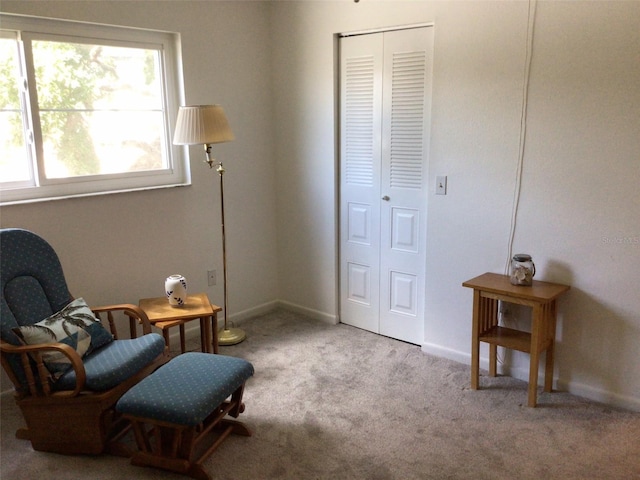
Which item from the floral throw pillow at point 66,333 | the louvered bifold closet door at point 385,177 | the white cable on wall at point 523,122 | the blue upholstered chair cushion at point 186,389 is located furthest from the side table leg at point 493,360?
the floral throw pillow at point 66,333

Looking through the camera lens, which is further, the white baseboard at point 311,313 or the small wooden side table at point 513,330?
the white baseboard at point 311,313

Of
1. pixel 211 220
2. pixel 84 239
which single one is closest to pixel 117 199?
pixel 84 239

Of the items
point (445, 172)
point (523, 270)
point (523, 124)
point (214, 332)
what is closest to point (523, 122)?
point (523, 124)

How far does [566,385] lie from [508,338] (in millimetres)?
424

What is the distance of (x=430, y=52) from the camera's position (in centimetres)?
326

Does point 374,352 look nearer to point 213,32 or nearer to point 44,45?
point 213,32

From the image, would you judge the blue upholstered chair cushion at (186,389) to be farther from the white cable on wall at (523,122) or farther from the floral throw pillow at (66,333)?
the white cable on wall at (523,122)

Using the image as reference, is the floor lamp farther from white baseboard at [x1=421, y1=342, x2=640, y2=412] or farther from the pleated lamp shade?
white baseboard at [x1=421, y1=342, x2=640, y2=412]

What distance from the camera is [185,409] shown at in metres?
2.19

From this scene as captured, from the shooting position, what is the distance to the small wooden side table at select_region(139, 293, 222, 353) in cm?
300

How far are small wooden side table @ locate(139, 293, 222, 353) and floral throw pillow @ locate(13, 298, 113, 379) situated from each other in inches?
12.4

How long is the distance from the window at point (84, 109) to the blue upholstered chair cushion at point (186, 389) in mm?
1348

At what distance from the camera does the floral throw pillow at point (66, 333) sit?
2.43 m

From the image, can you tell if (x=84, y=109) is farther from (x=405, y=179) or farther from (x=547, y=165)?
(x=547, y=165)
